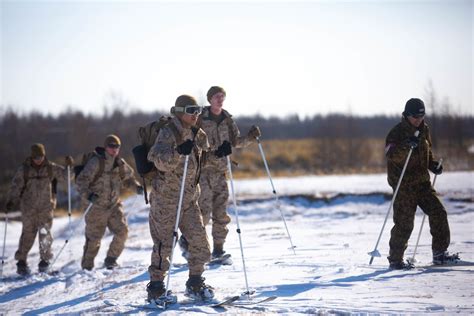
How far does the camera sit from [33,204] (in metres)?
11.2

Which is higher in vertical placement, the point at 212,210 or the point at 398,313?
the point at 212,210

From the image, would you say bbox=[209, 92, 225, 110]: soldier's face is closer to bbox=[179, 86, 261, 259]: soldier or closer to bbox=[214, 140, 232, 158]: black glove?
bbox=[179, 86, 261, 259]: soldier

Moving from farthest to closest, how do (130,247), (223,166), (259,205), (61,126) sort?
(61,126) < (259,205) < (130,247) < (223,166)

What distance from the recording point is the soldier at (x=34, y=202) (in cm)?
1110

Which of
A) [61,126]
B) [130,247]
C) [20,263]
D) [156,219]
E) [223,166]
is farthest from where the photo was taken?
[61,126]

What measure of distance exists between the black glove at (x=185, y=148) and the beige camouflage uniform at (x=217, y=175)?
2699mm

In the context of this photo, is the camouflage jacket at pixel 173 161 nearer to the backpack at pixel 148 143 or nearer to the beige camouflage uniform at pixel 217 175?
the backpack at pixel 148 143

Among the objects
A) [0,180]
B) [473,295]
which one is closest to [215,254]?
[473,295]

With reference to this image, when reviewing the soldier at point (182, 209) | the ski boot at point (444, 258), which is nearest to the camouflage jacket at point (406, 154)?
the ski boot at point (444, 258)

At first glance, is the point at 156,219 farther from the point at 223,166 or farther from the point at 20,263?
the point at 20,263

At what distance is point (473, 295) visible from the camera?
19.3 feet

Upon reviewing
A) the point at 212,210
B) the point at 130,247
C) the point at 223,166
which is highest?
the point at 223,166

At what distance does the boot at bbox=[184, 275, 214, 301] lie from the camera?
6.24 meters

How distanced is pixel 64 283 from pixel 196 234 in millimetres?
4032
